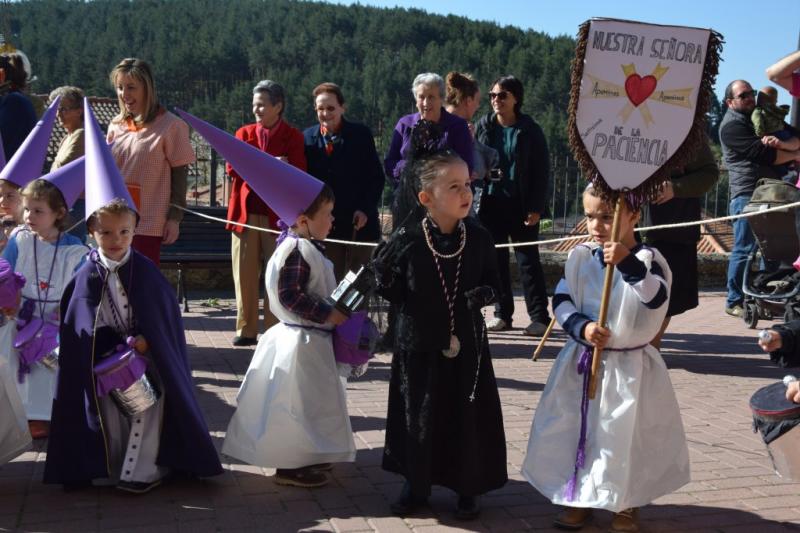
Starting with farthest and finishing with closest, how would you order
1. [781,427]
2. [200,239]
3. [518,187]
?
1. [200,239]
2. [518,187]
3. [781,427]

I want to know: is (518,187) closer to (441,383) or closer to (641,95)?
(641,95)

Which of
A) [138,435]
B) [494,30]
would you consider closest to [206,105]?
[494,30]

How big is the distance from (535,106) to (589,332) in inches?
1945

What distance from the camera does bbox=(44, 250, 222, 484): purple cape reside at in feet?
14.1

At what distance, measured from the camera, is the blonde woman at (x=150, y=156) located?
6250mm

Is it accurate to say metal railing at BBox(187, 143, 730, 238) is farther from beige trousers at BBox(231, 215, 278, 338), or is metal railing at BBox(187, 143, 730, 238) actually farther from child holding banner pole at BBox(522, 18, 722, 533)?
child holding banner pole at BBox(522, 18, 722, 533)

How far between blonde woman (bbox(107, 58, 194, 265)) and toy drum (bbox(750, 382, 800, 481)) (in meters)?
3.96

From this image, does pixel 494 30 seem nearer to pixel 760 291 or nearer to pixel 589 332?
pixel 760 291

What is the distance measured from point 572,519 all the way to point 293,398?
1351 mm

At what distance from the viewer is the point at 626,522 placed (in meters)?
3.98

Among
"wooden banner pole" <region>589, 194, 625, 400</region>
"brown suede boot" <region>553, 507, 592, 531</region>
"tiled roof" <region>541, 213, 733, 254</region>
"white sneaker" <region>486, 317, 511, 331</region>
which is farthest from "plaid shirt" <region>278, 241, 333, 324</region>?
"tiled roof" <region>541, 213, 733, 254</region>

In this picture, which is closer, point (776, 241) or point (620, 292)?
point (620, 292)

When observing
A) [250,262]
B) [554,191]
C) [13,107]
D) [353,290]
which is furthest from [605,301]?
[554,191]

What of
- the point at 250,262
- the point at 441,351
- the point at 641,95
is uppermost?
the point at 641,95
